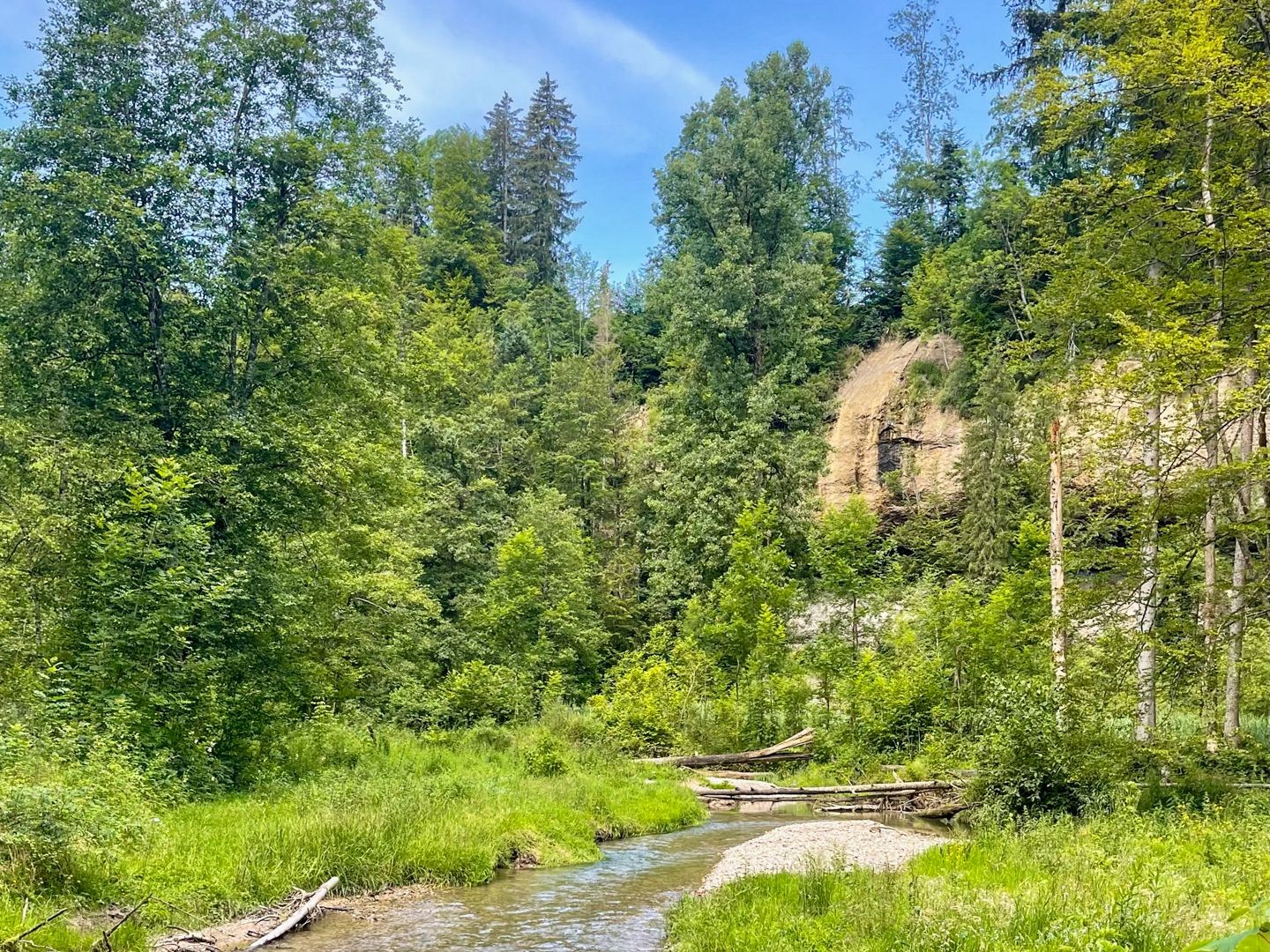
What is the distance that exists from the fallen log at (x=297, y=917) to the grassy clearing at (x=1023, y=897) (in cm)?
406

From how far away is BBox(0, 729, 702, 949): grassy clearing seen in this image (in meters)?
8.87

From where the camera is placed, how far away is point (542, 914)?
401 inches

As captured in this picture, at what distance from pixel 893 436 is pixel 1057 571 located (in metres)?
17.7

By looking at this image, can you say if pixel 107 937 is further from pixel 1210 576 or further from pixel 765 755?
pixel 765 755

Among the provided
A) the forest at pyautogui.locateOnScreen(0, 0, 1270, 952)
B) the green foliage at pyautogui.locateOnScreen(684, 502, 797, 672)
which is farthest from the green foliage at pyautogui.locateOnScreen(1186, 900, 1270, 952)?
the green foliage at pyautogui.locateOnScreen(684, 502, 797, 672)

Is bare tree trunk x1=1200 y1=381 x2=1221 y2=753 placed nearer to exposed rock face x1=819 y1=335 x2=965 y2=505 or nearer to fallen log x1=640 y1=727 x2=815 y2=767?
fallen log x1=640 y1=727 x2=815 y2=767

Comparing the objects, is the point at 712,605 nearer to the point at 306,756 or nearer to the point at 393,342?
the point at 393,342

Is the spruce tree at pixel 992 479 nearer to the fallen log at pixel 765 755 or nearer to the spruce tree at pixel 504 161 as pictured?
the fallen log at pixel 765 755

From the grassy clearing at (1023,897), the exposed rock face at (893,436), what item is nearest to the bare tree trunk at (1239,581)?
the grassy clearing at (1023,897)

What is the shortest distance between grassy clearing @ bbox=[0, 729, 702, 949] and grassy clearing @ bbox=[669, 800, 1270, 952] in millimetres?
4365

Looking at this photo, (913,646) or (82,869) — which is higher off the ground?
(913,646)

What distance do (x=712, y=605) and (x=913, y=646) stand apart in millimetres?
8475

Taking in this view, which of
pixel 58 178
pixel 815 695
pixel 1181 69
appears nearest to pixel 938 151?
pixel 815 695

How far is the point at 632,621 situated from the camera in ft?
126
